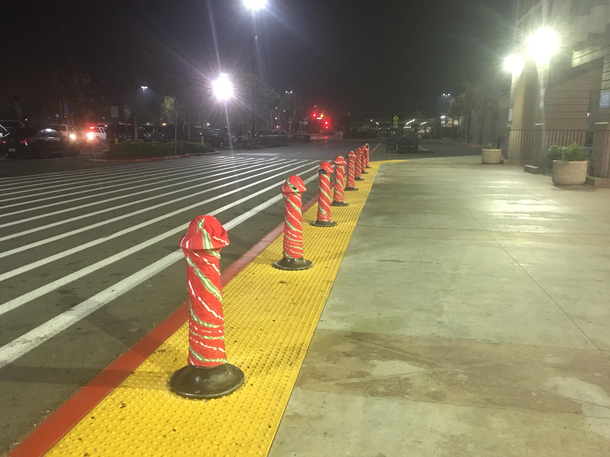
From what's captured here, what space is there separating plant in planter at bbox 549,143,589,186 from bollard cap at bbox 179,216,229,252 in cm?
1355

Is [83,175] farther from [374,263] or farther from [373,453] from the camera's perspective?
[373,453]

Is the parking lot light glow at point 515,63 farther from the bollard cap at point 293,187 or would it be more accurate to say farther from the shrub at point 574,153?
the bollard cap at point 293,187

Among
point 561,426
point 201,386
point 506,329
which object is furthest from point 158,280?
point 561,426

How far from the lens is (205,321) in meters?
3.45

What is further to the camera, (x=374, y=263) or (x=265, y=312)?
(x=374, y=263)

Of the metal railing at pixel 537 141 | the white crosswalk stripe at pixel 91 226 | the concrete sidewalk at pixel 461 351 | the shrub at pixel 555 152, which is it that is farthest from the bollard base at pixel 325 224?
the metal railing at pixel 537 141

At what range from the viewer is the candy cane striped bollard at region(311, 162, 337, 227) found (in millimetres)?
8609

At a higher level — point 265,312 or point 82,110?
point 82,110

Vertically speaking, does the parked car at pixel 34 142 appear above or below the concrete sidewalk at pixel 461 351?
above

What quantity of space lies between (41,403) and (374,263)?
4.17 m

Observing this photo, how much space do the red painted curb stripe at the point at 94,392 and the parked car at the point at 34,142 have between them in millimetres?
24532

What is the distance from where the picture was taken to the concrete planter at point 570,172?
14223mm

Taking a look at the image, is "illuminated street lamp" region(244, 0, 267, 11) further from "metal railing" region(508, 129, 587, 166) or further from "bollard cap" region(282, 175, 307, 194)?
"bollard cap" region(282, 175, 307, 194)

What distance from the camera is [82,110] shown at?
131ft
